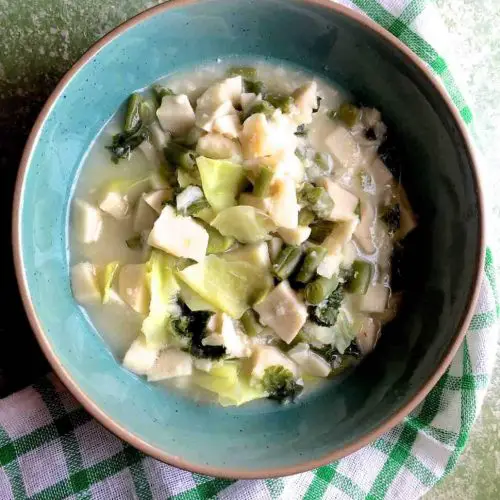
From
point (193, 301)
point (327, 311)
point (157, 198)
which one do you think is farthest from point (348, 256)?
point (157, 198)

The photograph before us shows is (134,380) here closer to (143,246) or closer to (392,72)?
(143,246)

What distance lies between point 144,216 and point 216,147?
11.7 inches

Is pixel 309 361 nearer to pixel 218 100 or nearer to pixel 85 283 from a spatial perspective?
pixel 85 283

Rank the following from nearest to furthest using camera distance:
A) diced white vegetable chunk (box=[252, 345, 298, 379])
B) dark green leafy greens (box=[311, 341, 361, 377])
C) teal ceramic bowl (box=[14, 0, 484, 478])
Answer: teal ceramic bowl (box=[14, 0, 484, 478]) → diced white vegetable chunk (box=[252, 345, 298, 379]) → dark green leafy greens (box=[311, 341, 361, 377])

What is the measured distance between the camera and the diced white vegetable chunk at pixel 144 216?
219 centimetres

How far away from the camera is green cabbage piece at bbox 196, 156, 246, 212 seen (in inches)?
83.0

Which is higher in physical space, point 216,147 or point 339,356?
point 216,147

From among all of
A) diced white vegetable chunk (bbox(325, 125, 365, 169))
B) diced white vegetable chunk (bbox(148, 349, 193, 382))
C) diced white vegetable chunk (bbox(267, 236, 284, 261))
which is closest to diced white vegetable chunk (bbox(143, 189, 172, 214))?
diced white vegetable chunk (bbox(267, 236, 284, 261))

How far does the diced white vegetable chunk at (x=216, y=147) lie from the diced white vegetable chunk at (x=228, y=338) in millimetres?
468

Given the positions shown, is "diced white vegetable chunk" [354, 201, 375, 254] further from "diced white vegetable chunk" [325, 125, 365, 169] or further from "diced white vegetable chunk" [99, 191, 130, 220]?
"diced white vegetable chunk" [99, 191, 130, 220]

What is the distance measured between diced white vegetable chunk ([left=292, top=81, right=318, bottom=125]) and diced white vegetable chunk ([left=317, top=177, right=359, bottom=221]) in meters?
0.19

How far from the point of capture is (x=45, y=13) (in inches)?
90.4

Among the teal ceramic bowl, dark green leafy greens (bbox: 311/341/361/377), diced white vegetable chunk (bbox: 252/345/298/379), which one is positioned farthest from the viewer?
dark green leafy greens (bbox: 311/341/361/377)

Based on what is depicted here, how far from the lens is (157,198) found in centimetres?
217
